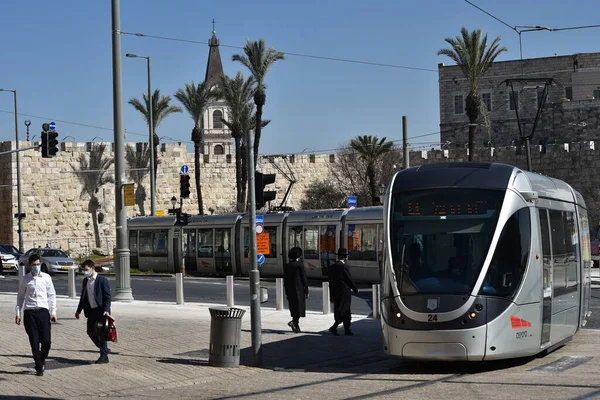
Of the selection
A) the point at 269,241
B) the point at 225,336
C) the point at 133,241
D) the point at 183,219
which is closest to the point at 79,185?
the point at 133,241

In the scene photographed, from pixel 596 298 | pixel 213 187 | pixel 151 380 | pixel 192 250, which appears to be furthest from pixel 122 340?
pixel 213 187

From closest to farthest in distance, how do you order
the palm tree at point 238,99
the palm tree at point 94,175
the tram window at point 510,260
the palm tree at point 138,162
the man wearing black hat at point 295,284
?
the tram window at point 510,260, the man wearing black hat at point 295,284, the palm tree at point 238,99, the palm tree at point 94,175, the palm tree at point 138,162

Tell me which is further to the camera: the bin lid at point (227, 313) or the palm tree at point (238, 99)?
the palm tree at point (238, 99)

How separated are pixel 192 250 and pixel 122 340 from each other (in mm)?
23126

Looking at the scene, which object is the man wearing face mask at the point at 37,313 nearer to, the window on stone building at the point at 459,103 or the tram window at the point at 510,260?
the tram window at the point at 510,260

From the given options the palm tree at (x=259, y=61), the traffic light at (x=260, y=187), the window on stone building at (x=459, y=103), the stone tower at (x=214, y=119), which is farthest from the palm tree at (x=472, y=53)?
the stone tower at (x=214, y=119)

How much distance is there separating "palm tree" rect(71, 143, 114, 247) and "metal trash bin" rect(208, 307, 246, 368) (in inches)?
1804

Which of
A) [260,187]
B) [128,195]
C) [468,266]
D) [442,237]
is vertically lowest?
[468,266]

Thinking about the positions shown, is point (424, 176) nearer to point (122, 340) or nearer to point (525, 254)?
point (525, 254)

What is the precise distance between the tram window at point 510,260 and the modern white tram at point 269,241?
686 inches

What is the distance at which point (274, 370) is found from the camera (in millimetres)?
15125

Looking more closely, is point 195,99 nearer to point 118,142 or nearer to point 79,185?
point 79,185

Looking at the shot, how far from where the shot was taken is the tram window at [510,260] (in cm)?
1359

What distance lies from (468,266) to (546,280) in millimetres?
1483
